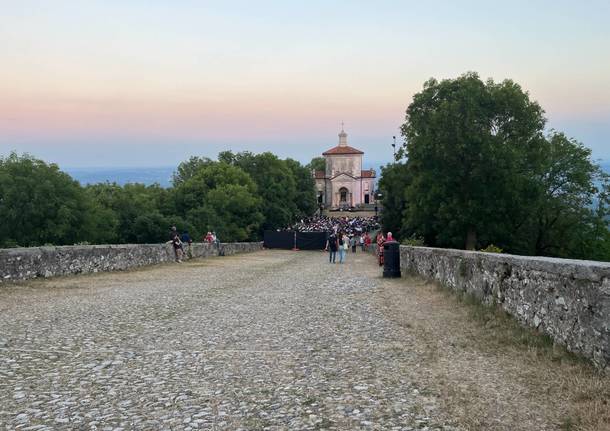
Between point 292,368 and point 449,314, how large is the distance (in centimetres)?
413

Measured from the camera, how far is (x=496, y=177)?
3741cm

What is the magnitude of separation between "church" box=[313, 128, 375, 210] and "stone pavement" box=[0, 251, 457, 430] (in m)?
127

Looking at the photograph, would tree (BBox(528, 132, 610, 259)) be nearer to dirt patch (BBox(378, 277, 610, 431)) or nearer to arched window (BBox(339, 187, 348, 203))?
dirt patch (BBox(378, 277, 610, 431))

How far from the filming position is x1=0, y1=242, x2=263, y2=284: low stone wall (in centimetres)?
1296

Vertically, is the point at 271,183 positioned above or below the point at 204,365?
above

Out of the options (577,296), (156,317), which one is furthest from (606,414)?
(156,317)

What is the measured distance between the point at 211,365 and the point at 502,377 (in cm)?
288

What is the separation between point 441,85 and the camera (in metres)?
41.3

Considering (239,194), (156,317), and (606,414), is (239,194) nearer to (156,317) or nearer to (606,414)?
(156,317)

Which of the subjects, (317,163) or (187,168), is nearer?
(187,168)

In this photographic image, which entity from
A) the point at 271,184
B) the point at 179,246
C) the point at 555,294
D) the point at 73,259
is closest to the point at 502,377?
the point at 555,294

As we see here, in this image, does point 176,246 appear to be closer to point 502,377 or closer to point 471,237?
point 502,377

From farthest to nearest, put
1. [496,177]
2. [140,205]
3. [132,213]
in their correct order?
[140,205] → [132,213] → [496,177]

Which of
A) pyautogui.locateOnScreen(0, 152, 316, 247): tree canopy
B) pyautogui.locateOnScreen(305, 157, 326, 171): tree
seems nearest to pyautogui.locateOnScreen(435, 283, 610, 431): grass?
pyautogui.locateOnScreen(0, 152, 316, 247): tree canopy
